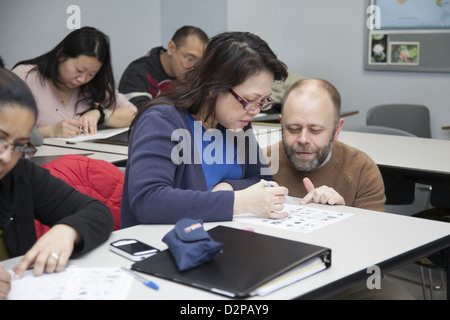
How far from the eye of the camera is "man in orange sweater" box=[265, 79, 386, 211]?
2094mm

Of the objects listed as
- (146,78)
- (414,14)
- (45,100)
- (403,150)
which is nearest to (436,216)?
(403,150)

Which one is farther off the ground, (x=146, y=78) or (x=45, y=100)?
(x=146, y=78)

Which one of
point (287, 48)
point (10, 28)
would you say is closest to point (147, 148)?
point (10, 28)

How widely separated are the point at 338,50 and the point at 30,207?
13.3ft

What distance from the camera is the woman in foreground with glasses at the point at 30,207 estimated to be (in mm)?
1215

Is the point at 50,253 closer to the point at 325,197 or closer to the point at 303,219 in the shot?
the point at 303,219

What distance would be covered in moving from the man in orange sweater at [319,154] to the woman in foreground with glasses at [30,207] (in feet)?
2.91

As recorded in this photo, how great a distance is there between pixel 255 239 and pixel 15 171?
2.07ft

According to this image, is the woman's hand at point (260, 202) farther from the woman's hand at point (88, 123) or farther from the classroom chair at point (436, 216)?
the woman's hand at point (88, 123)

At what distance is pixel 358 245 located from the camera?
1415 millimetres

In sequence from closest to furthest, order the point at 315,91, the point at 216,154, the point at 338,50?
the point at 216,154
the point at 315,91
the point at 338,50

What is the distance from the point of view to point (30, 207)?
147 centimetres

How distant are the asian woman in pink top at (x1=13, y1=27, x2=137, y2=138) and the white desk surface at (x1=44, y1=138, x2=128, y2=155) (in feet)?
0.35

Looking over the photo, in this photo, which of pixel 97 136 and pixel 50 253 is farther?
pixel 97 136
